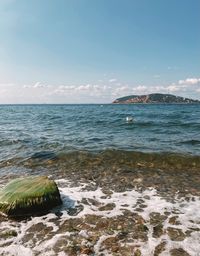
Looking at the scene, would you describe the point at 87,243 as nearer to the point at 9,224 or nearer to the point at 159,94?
the point at 9,224

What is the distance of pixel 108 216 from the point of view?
6.08 meters

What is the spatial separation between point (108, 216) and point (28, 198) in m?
1.95

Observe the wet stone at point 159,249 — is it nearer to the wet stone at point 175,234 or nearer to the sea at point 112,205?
the sea at point 112,205

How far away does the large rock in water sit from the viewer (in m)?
6.21

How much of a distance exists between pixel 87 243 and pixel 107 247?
388 millimetres

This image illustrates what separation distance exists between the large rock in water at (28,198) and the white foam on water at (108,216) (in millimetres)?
297

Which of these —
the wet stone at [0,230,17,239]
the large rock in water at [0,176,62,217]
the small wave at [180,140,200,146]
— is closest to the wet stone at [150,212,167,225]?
the large rock in water at [0,176,62,217]

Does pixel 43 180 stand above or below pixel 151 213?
above

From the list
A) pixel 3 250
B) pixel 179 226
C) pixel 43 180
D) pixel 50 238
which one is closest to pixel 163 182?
pixel 179 226

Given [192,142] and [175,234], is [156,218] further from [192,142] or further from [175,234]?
[192,142]

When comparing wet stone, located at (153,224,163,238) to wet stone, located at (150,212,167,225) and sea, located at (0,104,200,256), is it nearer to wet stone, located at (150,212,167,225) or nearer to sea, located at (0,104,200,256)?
sea, located at (0,104,200,256)

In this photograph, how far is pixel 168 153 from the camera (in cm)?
1246

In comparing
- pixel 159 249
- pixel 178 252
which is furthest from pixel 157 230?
pixel 178 252

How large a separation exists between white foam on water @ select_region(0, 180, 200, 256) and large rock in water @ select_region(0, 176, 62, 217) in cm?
30
